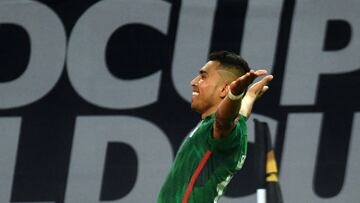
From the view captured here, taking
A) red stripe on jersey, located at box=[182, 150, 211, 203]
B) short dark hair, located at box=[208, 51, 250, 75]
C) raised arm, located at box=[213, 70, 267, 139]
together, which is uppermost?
short dark hair, located at box=[208, 51, 250, 75]

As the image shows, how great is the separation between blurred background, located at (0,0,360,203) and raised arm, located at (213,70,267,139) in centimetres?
259

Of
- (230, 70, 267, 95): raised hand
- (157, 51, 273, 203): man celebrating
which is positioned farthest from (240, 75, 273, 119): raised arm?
(230, 70, 267, 95): raised hand

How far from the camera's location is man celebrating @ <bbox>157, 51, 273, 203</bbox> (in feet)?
12.7

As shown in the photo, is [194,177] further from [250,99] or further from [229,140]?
[250,99]

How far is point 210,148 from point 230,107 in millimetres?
313

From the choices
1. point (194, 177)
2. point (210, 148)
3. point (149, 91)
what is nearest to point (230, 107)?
point (210, 148)

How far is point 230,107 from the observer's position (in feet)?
11.8

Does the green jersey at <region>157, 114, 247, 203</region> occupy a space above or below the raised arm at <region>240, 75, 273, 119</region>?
below

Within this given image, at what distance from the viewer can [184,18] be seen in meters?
6.47

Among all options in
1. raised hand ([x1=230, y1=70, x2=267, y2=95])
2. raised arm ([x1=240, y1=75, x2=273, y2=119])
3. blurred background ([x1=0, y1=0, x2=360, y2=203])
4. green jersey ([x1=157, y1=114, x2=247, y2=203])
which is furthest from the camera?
blurred background ([x1=0, y1=0, x2=360, y2=203])

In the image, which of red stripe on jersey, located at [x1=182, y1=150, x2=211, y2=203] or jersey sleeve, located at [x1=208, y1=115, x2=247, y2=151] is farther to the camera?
red stripe on jersey, located at [x1=182, y1=150, x2=211, y2=203]

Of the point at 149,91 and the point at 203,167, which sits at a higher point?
the point at 149,91

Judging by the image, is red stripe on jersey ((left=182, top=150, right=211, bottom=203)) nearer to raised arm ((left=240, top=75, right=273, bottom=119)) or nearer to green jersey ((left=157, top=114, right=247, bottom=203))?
green jersey ((left=157, top=114, right=247, bottom=203))

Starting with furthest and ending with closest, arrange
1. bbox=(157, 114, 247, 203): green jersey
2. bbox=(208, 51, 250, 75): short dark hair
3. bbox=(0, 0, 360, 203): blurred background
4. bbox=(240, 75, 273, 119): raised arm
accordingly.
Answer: bbox=(0, 0, 360, 203): blurred background < bbox=(240, 75, 273, 119): raised arm < bbox=(208, 51, 250, 75): short dark hair < bbox=(157, 114, 247, 203): green jersey
